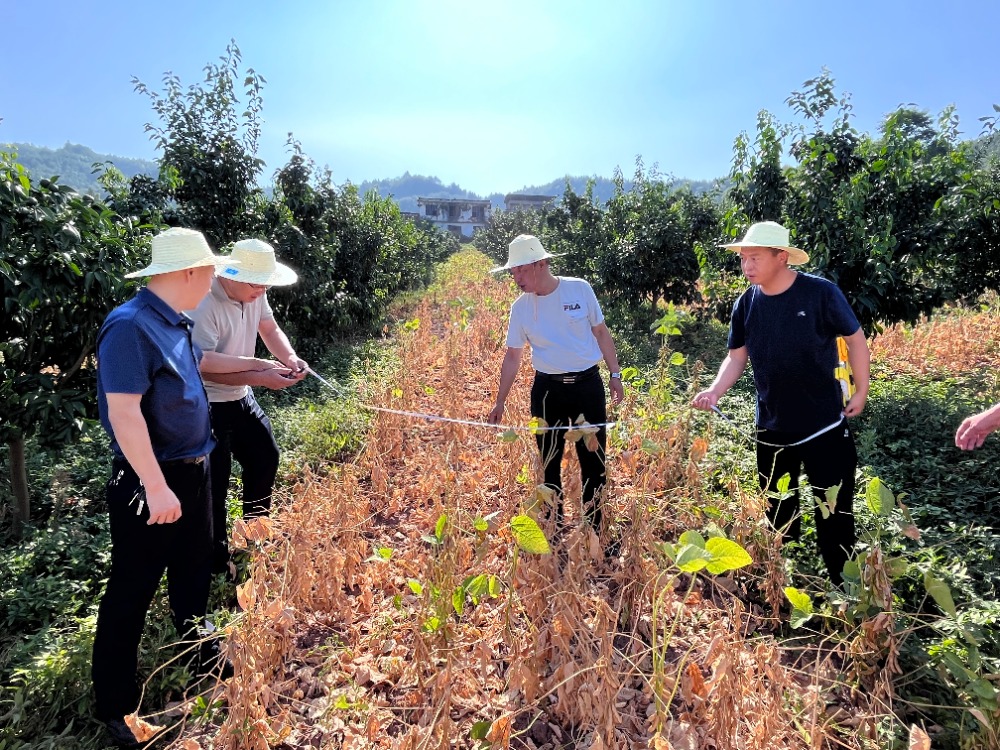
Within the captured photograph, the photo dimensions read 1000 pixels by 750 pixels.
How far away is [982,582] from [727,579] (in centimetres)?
112

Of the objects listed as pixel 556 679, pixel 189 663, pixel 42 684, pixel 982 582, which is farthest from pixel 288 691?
pixel 982 582

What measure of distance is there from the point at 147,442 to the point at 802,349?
2.51 meters

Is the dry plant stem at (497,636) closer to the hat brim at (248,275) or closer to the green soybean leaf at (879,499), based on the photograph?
the green soybean leaf at (879,499)

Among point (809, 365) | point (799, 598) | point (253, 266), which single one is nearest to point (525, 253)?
point (253, 266)

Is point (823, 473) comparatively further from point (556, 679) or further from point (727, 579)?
point (556, 679)

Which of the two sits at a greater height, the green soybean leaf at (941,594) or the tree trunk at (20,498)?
the green soybean leaf at (941,594)

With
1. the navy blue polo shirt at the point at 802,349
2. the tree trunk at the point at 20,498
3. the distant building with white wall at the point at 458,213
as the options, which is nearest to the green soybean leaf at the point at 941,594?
the navy blue polo shirt at the point at 802,349

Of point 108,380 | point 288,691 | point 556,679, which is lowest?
point 288,691

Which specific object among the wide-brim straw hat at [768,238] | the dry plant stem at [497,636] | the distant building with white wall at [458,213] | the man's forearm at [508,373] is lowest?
the dry plant stem at [497,636]

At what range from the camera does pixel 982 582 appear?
8.30 ft

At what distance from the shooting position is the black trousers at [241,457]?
2572 mm

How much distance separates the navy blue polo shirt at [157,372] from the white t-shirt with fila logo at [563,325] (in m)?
1.56

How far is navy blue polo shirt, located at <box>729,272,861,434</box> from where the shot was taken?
236 cm

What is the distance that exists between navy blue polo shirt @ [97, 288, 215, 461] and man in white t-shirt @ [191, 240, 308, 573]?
43 centimetres
